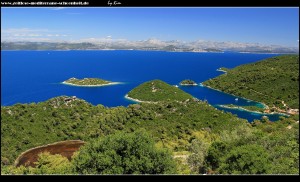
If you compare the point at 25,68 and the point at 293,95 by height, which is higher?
the point at 25,68

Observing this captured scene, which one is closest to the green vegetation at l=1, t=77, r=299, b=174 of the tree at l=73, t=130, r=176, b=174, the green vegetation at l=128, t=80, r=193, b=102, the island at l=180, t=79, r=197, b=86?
the tree at l=73, t=130, r=176, b=174

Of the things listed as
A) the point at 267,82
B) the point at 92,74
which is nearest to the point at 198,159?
the point at 92,74

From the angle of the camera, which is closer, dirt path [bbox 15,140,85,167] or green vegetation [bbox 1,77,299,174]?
green vegetation [bbox 1,77,299,174]

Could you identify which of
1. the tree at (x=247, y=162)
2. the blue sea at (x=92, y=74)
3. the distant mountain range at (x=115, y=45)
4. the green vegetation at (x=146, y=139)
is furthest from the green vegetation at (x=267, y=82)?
the tree at (x=247, y=162)

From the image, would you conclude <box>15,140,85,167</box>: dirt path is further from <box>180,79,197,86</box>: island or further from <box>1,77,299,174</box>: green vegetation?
<box>180,79,197,86</box>: island

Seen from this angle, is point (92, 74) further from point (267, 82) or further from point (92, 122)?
point (267, 82)

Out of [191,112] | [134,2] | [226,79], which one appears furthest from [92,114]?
[226,79]
